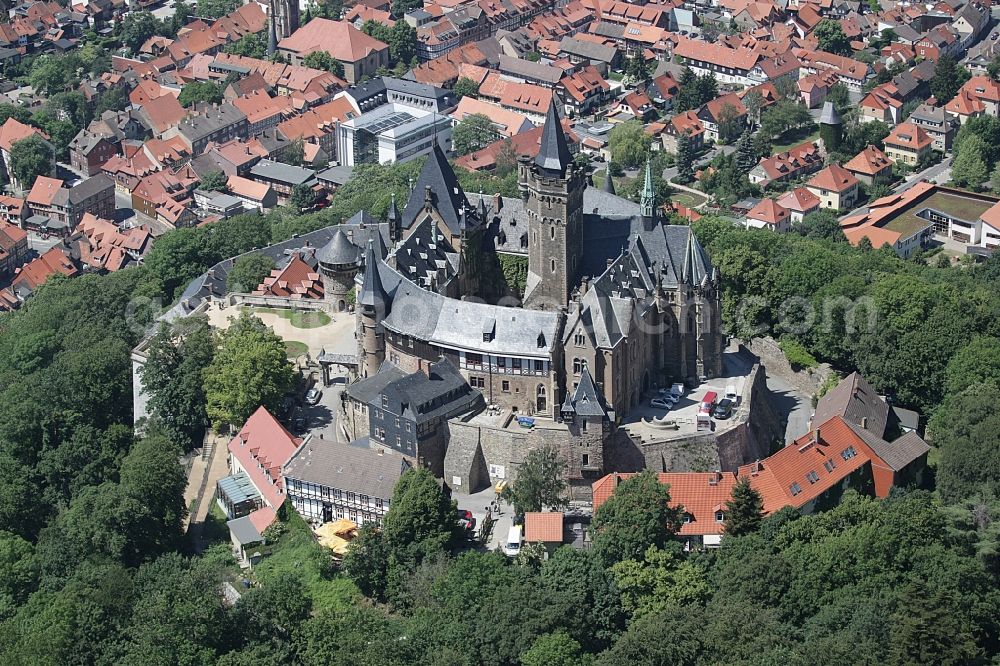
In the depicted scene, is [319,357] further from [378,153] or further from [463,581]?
[378,153]

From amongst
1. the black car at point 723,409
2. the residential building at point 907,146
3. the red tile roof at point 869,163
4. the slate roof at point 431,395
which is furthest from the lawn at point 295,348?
the residential building at point 907,146

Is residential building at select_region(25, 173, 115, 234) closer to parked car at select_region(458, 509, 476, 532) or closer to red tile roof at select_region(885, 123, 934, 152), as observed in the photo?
red tile roof at select_region(885, 123, 934, 152)

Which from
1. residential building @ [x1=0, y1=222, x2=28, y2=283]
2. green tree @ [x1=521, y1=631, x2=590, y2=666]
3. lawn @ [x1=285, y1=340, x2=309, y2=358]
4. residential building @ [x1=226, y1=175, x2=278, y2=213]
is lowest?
residential building @ [x1=0, y1=222, x2=28, y2=283]

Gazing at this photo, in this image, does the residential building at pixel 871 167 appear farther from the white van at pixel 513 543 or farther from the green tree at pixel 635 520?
the white van at pixel 513 543

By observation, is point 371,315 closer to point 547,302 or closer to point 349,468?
point 349,468

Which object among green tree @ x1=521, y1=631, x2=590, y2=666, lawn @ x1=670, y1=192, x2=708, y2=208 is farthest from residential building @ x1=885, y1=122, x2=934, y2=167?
green tree @ x1=521, y1=631, x2=590, y2=666

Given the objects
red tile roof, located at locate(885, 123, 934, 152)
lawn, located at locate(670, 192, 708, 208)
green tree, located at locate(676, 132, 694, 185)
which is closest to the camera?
lawn, located at locate(670, 192, 708, 208)
